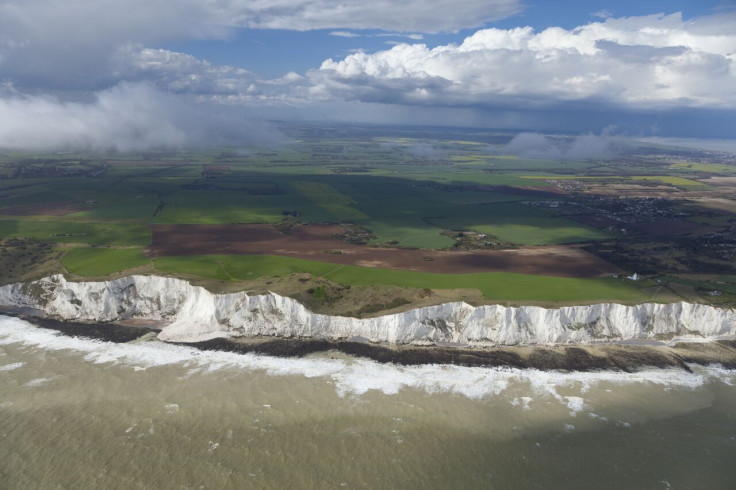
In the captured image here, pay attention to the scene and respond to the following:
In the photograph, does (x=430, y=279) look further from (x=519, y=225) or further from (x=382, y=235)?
(x=519, y=225)

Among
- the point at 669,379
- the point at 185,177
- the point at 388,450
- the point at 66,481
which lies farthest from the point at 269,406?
the point at 185,177

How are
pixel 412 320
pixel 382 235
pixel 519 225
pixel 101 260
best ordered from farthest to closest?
pixel 519 225 → pixel 382 235 → pixel 101 260 → pixel 412 320

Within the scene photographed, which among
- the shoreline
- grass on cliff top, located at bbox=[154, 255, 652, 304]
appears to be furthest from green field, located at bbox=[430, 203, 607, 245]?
the shoreline

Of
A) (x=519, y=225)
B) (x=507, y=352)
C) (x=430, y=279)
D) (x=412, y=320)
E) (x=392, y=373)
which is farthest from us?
(x=519, y=225)

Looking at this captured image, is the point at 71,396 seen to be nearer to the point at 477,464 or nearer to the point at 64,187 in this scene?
the point at 477,464

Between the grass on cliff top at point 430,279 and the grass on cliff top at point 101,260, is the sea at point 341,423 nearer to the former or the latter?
the grass on cliff top at point 430,279

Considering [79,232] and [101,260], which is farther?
[79,232]

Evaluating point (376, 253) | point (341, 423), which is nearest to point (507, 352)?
point (341, 423)
